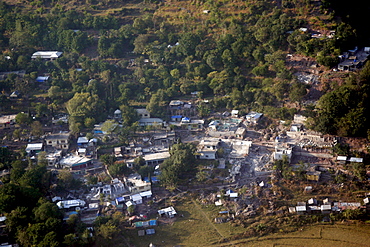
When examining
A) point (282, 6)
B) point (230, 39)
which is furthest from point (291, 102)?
point (282, 6)

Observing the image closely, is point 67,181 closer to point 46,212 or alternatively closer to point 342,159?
point 46,212

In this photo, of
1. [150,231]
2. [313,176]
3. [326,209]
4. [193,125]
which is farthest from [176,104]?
[326,209]

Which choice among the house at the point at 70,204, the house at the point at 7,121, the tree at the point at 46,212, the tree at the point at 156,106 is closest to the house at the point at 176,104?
the tree at the point at 156,106

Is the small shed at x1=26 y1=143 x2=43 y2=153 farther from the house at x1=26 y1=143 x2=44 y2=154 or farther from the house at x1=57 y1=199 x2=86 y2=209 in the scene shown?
the house at x1=57 y1=199 x2=86 y2=209

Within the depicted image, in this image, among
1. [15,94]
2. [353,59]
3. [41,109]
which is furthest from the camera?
[15,94]

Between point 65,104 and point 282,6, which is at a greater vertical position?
point 282,6

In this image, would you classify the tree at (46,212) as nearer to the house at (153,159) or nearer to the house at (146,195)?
the house at (146,195)

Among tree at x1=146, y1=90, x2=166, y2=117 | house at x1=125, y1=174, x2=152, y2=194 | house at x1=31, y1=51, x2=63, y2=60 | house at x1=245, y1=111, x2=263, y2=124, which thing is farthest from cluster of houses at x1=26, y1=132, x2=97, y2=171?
house at x1=245, y1=111, x2=263, y2=124

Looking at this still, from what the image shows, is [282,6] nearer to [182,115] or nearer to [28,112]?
[182,115]

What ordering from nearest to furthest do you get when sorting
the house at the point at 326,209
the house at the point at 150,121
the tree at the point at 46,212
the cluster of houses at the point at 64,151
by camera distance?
the tree at the point at 46,212
the house at the point at 326,209
the cluster of houses at the point at 64,151
the house at the point at 150,121

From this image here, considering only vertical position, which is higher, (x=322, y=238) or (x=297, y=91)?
(x=297, y=91)

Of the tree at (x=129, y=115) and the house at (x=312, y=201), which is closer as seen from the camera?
the house at (x=312, y=201)
